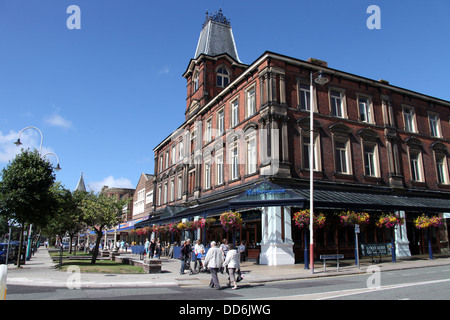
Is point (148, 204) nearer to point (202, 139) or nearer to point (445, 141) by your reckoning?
point (202, 139)

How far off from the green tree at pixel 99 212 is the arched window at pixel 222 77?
18.0 metres

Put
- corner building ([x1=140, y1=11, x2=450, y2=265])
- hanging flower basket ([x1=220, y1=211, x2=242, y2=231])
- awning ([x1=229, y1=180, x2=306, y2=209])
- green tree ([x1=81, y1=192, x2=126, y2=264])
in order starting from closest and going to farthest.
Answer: awning ([x1=229, y1=180, x2=306, y2=209]) → hanging flower basket ([x1=220, y1=211, x2=242, y2=231]) → corner building ([x1=140, y1=11, x2=450, y2=265]) → green tree ([x1=81, y1=192, x2=126, y2=264])

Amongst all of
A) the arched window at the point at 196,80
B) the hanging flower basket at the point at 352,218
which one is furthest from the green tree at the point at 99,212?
the arched window at the point at 196,80

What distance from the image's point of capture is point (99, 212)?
23078 mm

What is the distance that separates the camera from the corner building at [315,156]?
22094mm

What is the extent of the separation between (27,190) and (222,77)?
23.1m

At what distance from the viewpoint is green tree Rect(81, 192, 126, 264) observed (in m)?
23.1

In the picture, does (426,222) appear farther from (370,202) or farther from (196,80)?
(196,80)

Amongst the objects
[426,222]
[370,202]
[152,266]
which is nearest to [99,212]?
[152,266]

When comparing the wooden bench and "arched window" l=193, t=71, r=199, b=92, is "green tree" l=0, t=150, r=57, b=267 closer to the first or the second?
the wooden bench

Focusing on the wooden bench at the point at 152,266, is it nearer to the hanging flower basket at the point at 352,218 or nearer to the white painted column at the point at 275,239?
the white painted column at the point at 275,239

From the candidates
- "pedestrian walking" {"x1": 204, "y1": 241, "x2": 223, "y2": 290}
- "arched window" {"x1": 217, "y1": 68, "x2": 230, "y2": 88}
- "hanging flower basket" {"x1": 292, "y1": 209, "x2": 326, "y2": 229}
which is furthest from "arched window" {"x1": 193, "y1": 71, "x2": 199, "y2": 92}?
"pedestrian walking" {"x1": 204, "y1": 241, "x2": 223, "y2": 290}

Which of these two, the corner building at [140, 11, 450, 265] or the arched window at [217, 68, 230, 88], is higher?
the arched window at [217, 68, 230, 88]

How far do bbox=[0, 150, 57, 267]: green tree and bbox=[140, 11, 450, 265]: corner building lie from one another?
10450 mm
